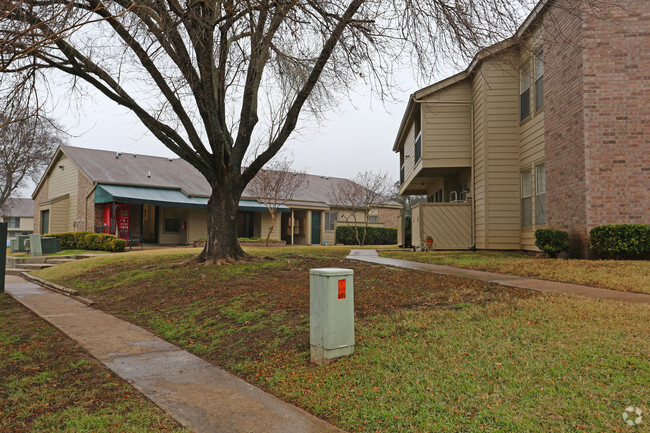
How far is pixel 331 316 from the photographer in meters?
4.71

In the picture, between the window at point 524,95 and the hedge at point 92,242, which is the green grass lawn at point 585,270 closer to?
the window at point 524,95

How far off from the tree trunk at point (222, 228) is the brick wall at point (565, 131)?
797 cm

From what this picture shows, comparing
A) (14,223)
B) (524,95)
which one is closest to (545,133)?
(524,95)

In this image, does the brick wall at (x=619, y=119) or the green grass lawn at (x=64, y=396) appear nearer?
the green grass lawn at (x=64, y=396)

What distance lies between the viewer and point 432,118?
16734 millimetres

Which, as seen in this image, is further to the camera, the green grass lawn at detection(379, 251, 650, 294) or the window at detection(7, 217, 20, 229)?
the window at detection(7, 217, 20, 229)

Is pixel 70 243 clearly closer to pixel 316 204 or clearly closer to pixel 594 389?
pixel 316 204

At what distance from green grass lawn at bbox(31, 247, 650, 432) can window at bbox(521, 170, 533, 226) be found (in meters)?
6.77

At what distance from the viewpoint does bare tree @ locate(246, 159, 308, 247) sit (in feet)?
89.1

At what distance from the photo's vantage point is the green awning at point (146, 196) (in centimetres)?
2312

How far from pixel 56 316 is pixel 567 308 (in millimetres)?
7735

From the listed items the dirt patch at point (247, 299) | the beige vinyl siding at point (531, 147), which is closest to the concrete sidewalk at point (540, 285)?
the dirt patch at point (247, 299)

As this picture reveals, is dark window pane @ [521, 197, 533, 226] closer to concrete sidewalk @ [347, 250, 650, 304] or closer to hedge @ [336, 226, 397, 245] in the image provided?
concrete sidewalk @ [347, 250, 650, 304]

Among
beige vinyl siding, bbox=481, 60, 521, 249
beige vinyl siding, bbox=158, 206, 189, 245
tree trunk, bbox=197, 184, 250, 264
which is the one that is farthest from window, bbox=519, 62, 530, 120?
beige vinyl siding, bbox=158, 206, 189, 245
